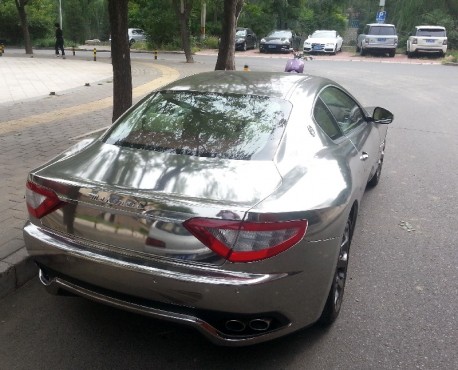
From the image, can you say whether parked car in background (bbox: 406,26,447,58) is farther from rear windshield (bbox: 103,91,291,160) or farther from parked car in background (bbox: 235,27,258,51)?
rear windshield (bbox: 103,91,291,160)

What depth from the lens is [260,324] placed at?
94.3 inches

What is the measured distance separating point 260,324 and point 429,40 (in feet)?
91.4

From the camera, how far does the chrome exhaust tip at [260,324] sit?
2373 millimetres

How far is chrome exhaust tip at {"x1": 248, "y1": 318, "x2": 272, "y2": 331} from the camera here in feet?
7.79

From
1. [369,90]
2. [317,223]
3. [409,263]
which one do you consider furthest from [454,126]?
[317,223]

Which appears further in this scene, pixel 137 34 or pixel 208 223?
pixel 137 34

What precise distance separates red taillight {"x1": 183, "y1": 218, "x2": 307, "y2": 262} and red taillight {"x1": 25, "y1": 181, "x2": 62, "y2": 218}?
83 cm

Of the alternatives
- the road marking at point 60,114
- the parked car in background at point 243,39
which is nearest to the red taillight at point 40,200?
the road marking at point 60,114

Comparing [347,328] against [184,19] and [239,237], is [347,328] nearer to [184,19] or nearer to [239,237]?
[239,237]

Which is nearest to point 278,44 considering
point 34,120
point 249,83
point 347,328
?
point 34,120

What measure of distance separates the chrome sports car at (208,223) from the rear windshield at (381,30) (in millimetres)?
26276

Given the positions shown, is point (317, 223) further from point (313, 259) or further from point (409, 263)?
point (409, 263)

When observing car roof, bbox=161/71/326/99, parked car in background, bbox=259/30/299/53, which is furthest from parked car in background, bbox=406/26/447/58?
car roof, bbox=161/71/326/99

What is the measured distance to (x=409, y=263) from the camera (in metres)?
3.79
